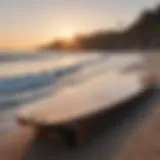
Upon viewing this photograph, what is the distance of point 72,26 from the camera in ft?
9.20

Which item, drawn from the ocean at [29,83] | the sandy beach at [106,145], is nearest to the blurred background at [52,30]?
the ocean at [29,83]

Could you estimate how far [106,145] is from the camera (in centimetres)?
121

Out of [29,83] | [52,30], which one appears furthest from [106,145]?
[29,83]

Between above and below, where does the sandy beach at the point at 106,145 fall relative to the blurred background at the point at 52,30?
below

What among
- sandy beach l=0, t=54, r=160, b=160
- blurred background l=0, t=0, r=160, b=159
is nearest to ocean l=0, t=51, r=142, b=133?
blurred background l=0, t=0, r=160, b=159

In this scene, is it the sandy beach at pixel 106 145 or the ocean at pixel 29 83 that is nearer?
the sandy beach at pixel 106 145

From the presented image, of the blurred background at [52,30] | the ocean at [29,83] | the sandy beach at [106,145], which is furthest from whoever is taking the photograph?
the blurred background at [52,30]

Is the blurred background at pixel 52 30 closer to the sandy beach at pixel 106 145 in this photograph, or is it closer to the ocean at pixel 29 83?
the ocean at pixel 29 83

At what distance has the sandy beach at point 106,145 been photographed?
1.12 meters

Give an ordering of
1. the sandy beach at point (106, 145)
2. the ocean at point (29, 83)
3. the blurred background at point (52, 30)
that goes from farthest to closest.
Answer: the blurred background at point (52, 30), the ocean at point (29, 83), the sandy beach at point (106, 145)

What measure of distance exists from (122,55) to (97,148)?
4.67 meters

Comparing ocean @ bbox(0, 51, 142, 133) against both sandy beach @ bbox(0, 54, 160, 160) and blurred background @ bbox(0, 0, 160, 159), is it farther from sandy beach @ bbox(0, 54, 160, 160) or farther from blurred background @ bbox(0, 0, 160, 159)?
sandy beach @ bbox(0, 54, 160, 160)

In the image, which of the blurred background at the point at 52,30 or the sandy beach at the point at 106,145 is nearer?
the sandy beach at the point at 106,145

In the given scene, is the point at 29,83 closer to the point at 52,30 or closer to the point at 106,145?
the point at 52,30
